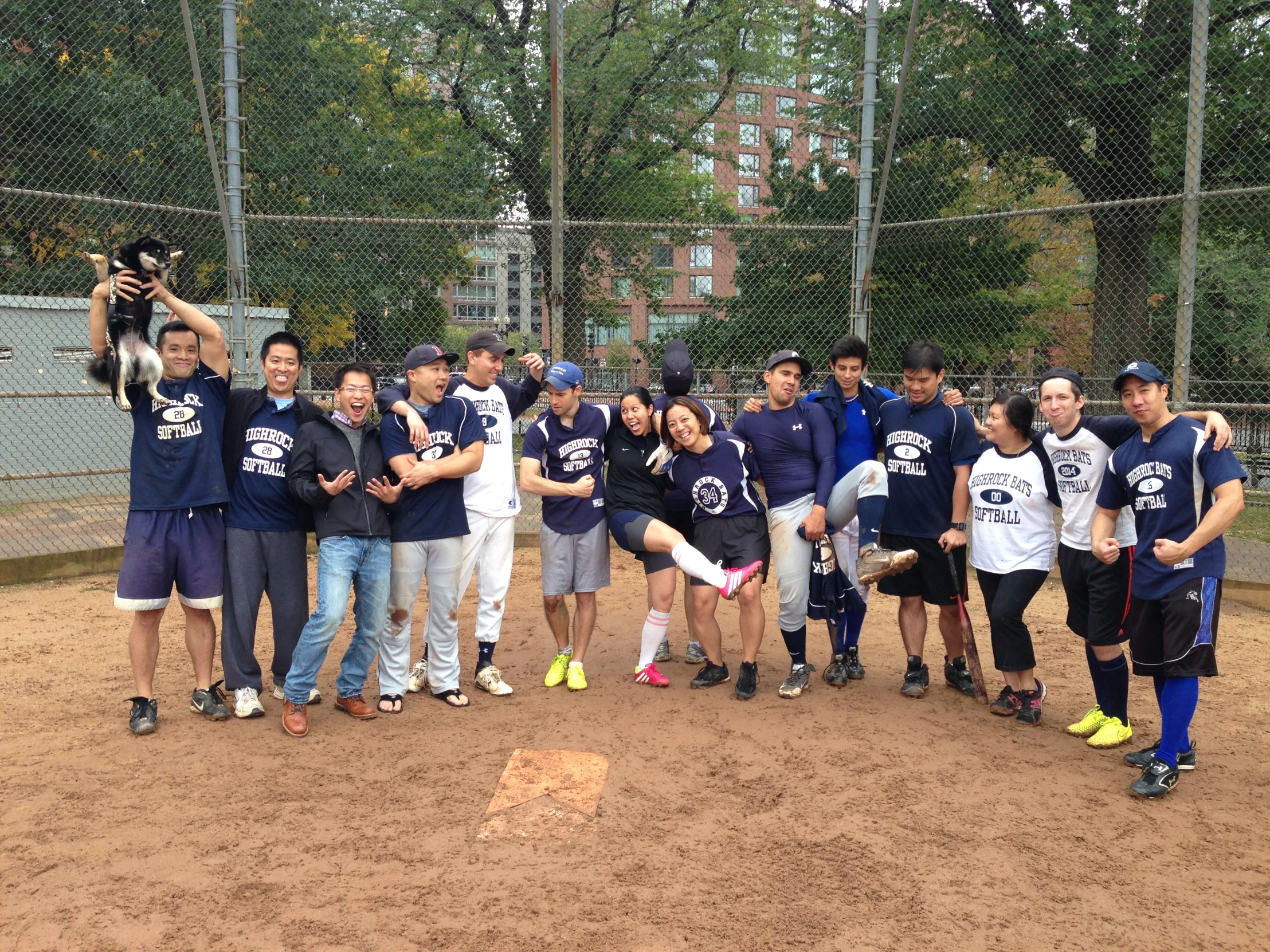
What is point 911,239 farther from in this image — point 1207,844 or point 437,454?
point 1207,844

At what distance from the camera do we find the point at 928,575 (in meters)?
5.16

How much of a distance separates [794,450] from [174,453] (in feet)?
10.7

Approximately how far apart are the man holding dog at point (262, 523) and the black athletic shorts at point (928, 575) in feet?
10.3

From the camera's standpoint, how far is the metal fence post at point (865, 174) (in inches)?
313

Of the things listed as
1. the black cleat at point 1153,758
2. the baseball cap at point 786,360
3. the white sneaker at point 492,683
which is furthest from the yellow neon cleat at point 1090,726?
the white sneaker at point 492,683

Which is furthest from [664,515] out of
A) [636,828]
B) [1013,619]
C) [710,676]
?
[636,828]

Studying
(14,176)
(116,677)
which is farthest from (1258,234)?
(14,176)

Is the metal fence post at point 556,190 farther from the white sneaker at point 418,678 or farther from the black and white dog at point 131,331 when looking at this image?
the black and white dog at point 131,331

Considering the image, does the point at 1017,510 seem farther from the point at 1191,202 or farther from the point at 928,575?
the point at 1191,202

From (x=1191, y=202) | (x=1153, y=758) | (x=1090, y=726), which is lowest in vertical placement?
(x=1090, y=726)

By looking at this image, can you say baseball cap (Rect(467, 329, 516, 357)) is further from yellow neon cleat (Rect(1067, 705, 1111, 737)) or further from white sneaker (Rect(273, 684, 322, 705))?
yellow neon cleat (Rect(1067, 705, 1111, 737))

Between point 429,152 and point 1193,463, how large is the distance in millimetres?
14914

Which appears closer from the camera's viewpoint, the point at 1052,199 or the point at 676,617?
the point at 676,617

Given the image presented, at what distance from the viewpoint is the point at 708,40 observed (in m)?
13.5
